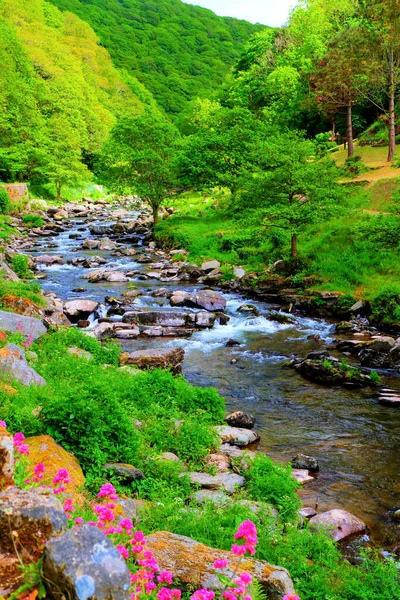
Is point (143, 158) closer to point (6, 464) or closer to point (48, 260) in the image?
point (48, 260)

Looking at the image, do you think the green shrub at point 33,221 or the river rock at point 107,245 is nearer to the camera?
the river rock at point 107,245

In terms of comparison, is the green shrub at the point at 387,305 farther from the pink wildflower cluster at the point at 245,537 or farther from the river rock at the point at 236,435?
the pink wildflower cluster at the point at 245,537

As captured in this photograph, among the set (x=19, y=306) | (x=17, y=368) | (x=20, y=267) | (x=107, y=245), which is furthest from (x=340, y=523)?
(x=107, y=245)

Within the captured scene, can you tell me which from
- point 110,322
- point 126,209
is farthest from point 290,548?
point 126,209

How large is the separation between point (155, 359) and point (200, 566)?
9649 millimetres

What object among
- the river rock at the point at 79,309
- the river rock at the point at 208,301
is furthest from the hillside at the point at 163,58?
the river rock at the point at 79,309

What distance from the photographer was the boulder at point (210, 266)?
27.4m

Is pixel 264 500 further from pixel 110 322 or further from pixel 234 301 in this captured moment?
pixel 234 301

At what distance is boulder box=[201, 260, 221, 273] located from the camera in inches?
1077

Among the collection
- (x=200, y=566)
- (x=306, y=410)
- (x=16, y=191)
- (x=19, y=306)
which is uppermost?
(x=16, y=191)

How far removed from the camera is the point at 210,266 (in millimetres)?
27578

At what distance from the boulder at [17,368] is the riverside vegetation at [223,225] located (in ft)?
0.68

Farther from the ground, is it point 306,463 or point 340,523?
point 340,523

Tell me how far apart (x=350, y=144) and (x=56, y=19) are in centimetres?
11452
